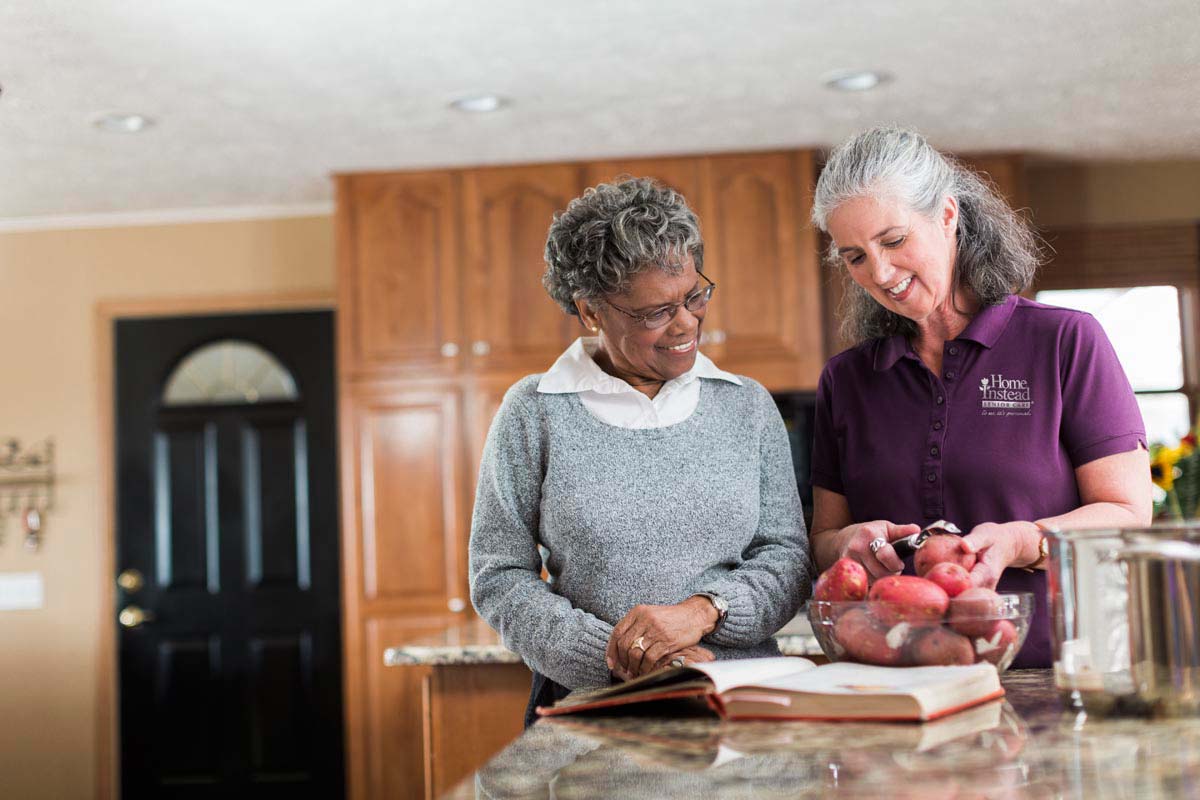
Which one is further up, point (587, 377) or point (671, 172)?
point (671, 172)

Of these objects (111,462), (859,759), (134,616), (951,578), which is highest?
(111,462)

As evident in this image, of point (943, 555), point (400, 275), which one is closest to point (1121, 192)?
point (400, 275)

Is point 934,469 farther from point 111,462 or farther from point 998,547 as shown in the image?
point 111,462

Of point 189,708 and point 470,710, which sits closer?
point 470,710

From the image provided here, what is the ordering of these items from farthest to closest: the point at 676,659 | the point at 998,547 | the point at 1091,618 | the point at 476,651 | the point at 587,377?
the point at 476,651 → the point at 587,377 → the point at 676,659 → the point at 998,547 → the point at 1091,618

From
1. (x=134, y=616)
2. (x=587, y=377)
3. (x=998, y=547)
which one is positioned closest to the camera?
(x=998, y=547)

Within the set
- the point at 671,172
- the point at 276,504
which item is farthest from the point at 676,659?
the point at 276,504

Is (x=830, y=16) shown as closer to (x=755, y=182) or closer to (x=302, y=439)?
(x=755, y=182)

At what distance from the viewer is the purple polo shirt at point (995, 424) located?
57.2 inches

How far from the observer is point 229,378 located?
493cm

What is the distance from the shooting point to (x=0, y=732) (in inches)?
195

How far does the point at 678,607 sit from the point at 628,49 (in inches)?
85.6

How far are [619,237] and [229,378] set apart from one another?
3.73 metres

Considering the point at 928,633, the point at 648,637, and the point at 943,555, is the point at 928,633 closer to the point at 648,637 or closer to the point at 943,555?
the point at 943,555
